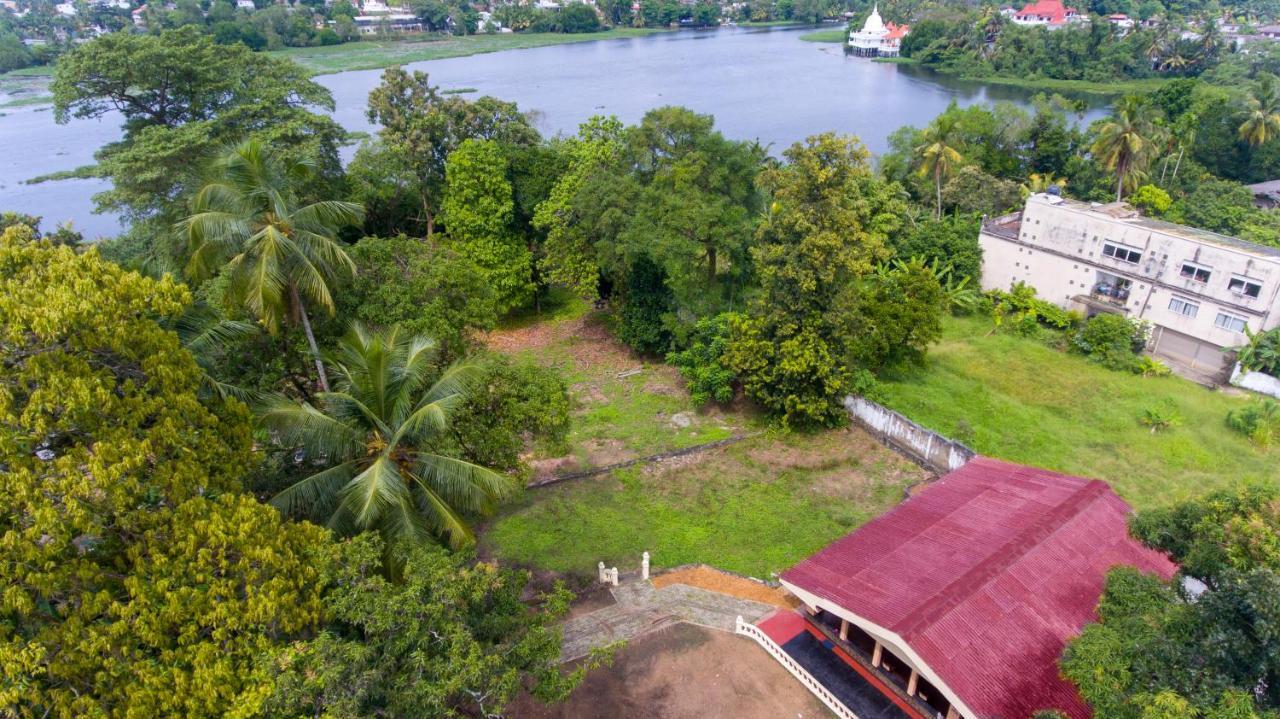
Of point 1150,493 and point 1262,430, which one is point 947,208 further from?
point 1150,493

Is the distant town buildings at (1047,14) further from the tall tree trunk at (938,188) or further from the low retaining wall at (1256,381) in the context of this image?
the low retaining wall at (1256,381)

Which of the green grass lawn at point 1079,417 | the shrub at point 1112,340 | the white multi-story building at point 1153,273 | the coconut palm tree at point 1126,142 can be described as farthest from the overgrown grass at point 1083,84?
the green grass lawn at point 1079,417

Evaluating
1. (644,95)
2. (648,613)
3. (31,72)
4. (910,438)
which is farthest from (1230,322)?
(31,72)

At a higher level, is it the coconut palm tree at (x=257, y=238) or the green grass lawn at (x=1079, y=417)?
the coconut palm tree at (x=257, y=238)

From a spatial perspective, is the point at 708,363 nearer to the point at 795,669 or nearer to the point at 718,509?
the point at 718,509

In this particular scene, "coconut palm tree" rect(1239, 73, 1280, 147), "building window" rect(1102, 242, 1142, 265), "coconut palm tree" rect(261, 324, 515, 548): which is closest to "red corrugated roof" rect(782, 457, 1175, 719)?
"coconut palm tree" rect(261, 324, 515, 548)
